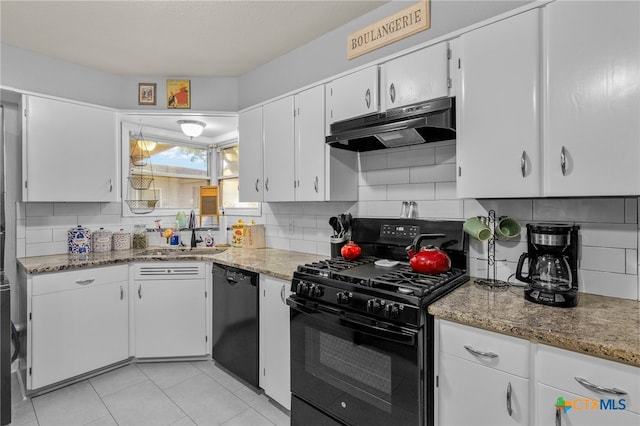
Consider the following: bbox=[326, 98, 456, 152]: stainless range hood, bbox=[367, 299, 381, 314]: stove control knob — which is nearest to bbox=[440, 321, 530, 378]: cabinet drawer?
bbox=[367, 299, 381, 314]: stove control knob

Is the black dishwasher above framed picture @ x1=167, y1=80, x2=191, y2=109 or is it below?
below

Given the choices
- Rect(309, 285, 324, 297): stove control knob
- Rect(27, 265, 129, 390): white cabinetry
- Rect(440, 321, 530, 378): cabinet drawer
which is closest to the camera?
Rect(440, 321, 530, 378): cabinet drawer

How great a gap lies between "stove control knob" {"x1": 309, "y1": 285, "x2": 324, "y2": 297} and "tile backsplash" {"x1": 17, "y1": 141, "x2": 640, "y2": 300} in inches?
32.7

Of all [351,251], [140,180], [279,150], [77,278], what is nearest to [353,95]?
[279,150]

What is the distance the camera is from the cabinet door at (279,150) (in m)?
2.55

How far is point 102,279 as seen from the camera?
2.58 meters

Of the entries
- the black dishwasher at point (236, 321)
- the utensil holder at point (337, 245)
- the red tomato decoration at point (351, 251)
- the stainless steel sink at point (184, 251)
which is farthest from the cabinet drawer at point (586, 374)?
the stainless steel sink at point (184, 251)

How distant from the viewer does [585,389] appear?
106cm

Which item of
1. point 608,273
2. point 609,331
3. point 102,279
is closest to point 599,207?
point 608,273

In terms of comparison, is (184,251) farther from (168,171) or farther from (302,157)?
(302,157)

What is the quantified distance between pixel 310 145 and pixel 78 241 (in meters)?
2.24

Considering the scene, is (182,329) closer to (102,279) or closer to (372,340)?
(102,279)

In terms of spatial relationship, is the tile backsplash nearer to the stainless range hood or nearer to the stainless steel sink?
the stainless range hood

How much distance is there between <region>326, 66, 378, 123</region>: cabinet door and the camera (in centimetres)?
205
